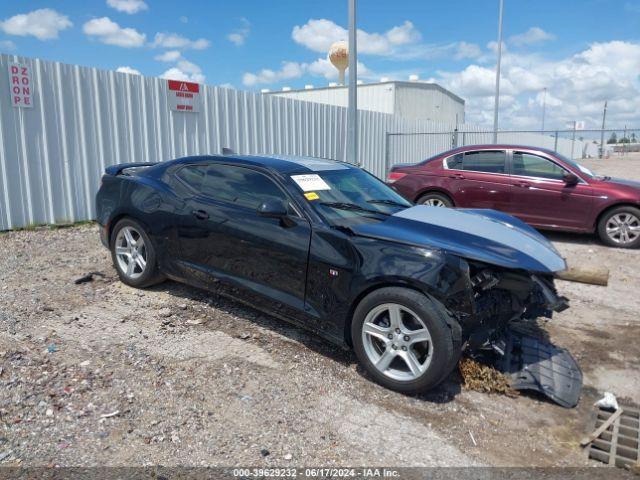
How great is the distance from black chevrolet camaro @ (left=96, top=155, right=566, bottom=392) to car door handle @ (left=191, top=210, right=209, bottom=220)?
0.02 meters

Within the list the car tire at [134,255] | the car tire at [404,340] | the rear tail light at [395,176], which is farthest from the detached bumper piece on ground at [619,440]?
the rear tail light at [395,176]

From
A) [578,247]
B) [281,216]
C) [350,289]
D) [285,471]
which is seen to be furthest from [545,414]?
[578,247]

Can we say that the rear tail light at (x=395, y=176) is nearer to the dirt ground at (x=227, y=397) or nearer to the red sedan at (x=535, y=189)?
the red sedan at (x=535, y=189)

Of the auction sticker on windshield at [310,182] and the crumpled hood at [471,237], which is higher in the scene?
the auction sticker on windshield at [310,182]

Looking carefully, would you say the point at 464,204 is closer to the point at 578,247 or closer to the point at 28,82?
the point at 578,247

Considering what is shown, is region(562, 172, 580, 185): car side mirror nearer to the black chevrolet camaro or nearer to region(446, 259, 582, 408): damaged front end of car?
the black chevrolet camaro

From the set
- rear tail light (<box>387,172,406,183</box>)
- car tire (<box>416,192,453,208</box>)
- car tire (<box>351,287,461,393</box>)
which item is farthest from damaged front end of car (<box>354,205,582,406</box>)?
rear tail light (<box>387,172,406,183</box>)

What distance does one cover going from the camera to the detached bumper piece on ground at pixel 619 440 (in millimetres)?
2938

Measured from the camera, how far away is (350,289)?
351 cm

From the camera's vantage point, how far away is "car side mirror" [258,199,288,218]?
375 cm

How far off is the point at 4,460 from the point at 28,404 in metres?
0.53

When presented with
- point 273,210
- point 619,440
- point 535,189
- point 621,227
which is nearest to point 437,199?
point 535,189

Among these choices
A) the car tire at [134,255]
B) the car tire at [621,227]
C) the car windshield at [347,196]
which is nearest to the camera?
the car windshield at [347,196]

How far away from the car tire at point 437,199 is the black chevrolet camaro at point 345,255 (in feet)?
13.0
